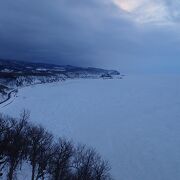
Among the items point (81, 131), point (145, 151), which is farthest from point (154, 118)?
point (145, 151)

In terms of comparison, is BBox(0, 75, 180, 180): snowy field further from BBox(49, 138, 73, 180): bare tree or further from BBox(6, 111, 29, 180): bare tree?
BBox(6, 111, 29, 180): bare tree

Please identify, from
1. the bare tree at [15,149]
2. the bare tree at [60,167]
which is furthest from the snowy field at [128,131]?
the bare tree at [15,149]

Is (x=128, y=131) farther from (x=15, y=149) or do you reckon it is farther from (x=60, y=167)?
(x=15, y=149)

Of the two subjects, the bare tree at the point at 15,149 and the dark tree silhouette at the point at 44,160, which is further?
the bare tree at the point at 15,149

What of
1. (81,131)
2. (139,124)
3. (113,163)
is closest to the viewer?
(113,163)

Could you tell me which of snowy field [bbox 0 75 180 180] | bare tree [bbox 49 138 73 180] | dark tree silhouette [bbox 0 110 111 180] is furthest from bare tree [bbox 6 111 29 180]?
snowy field [bbox 0 75 180 180]

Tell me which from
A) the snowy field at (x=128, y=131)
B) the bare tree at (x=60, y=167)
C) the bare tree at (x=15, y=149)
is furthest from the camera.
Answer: the snowy field at (x=128, y=131)

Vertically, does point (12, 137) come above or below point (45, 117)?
above

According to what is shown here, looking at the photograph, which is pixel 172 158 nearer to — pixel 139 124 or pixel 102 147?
pixel 102 147

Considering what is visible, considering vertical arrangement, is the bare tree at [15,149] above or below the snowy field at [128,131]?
above

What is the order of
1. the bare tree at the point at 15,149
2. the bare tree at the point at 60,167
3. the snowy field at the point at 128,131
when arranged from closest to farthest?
the bare tree at the point at 60,167
the bare tree at the point at 15,149
the snowy field at the point at 128,131

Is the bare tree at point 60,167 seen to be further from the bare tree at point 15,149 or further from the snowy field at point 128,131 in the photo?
the snowy field at point 128,131
